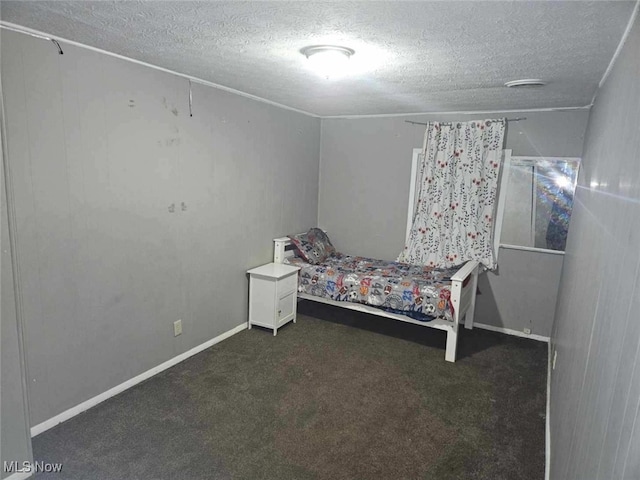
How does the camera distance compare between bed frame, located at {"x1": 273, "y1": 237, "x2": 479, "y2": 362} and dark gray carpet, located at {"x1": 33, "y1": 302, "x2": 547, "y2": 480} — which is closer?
dark gray carpet, located at {"x1": 33, "y1": 302, "x2": 547, "y2": 480}

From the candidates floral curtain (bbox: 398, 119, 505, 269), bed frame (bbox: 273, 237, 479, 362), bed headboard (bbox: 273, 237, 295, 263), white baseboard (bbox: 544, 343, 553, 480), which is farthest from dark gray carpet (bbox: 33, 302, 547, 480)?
floral curtain (bbox: 398, 119, 505, 269)

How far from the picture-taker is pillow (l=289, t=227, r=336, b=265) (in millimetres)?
4297

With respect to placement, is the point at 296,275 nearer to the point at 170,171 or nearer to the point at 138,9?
the point at 170,171

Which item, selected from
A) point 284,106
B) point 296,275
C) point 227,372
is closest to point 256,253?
point 296,275

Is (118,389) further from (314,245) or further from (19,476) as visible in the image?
(314,245)

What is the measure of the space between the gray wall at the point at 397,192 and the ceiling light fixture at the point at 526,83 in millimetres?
1160

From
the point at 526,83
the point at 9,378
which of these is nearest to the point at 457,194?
the point at 526,83

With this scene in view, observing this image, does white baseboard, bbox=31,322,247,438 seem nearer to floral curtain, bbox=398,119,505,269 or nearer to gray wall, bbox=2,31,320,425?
gray wall, bbox=2,31,320,425

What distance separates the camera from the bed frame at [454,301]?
11.1 feet

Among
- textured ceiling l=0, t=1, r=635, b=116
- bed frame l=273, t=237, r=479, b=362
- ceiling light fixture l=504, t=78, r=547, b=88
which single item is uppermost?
ceiling light fixture l=504, t=78, r=547, b=88

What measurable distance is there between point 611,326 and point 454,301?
226 cm

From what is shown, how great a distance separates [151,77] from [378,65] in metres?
1.56

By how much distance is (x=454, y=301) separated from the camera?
3.37 metres

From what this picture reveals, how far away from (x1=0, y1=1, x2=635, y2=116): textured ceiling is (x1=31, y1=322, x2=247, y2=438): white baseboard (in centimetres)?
→ 220
